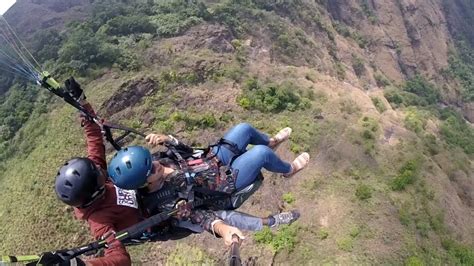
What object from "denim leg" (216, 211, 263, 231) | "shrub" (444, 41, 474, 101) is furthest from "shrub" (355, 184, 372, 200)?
"shrub" (444, 41, 474, 101)

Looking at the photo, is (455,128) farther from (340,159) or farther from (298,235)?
(298,235)

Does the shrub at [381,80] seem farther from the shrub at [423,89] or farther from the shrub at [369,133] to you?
the shrub at [369,133]

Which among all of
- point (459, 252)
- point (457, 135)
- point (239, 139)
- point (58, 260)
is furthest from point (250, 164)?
point (457, 135)

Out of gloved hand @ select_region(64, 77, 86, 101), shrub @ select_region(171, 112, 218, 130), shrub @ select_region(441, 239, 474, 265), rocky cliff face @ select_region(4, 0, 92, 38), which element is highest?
gloved hand @ select_region(64, 77, 86, 101)

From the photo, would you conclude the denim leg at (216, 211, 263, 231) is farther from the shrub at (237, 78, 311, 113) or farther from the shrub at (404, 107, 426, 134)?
the shrub at (404, 107, 426, 134)

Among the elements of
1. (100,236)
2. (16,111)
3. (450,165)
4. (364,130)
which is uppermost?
(100,236)

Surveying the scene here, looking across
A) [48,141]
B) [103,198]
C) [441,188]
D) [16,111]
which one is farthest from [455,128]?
[103,198]

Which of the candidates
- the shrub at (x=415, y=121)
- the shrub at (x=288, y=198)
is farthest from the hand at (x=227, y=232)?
the shrub at (x=415, y=121)
